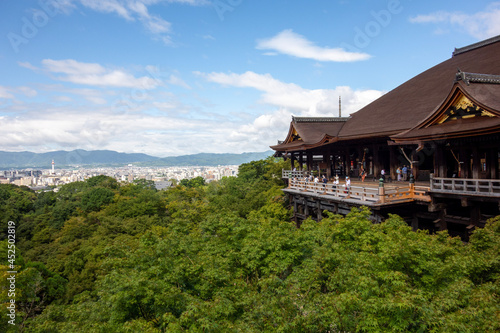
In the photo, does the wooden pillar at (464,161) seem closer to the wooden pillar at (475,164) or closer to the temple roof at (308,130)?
the wooden pillar at (475,164)

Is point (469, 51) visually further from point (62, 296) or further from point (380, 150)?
point (62, 296)

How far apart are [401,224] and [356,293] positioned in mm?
6463

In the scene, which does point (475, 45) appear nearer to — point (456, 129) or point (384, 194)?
point (456, 129)

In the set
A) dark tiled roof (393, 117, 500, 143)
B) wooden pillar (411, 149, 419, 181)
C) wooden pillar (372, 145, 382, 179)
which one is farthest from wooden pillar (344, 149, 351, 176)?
dark tiled roof (393, 117, 500, 143)

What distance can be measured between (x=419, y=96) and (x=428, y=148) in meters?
6.39

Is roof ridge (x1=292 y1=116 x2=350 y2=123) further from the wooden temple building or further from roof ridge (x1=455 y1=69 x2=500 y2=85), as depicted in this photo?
roof ridge (x1=455 y1=69 x2=500 y2=85)

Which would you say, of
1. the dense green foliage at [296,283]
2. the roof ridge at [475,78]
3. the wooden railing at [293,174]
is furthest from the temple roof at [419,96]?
the dense green foliage at [296,283]

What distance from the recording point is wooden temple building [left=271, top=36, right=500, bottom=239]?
511 inches

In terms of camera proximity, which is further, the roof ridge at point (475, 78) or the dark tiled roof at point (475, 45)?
the dark tiled roof at point (475, 45)

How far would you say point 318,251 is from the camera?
10.2 metres

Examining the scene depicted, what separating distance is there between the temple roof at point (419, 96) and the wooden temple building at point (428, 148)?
0.07 meters

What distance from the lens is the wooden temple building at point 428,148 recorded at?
13.0m

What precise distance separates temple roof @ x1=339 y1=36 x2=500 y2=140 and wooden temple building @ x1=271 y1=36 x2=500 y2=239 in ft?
0.24

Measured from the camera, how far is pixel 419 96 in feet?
68.2
